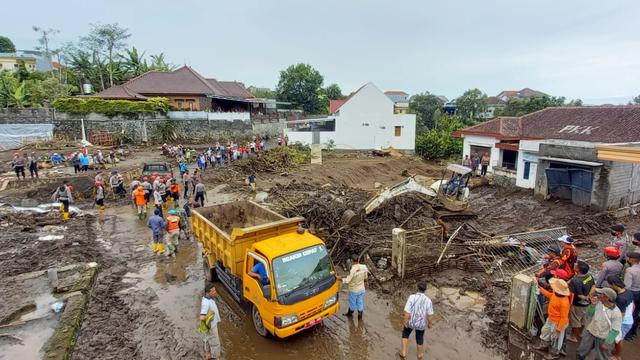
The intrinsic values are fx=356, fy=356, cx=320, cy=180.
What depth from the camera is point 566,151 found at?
17281 millimetres

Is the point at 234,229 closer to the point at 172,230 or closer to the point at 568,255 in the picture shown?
the point at 172,230

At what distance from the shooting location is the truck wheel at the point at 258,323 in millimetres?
7469

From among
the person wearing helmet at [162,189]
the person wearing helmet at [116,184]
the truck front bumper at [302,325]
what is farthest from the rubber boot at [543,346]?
the person wearing helmet at [116,184]

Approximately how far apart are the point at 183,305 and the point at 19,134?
30998mm

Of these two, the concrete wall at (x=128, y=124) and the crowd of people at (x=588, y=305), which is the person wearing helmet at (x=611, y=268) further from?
the concrete wall at (x=128, y=124)

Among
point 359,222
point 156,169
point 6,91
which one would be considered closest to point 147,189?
point 156,169

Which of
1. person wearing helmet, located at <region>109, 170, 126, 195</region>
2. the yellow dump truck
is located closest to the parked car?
person wearing helmet, located at <region>109, 170, 126, 195</region>

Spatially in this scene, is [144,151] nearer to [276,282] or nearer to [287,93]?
[276,282]

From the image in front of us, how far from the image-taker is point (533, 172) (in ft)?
68.0

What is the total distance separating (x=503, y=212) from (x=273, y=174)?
1462 cm

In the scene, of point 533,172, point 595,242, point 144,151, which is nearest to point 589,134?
point 533,172

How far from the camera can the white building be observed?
119ft

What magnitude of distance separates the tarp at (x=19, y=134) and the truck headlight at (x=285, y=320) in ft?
108

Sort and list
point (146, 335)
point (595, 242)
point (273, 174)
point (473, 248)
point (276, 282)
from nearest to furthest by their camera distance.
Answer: point (276, 282) → point (146, 335) → point (473, 248) → point (595, 242) → point (273, 174)
